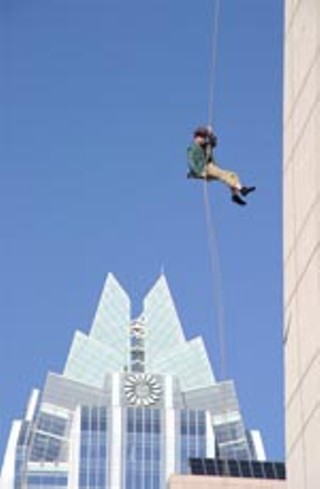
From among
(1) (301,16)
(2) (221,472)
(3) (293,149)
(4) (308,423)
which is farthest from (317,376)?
(2) (221,472)

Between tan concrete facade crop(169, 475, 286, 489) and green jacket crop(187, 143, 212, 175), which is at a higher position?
tan concrete facade crop(169, 475, 286, 489)

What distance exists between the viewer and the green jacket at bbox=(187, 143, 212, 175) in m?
25.9

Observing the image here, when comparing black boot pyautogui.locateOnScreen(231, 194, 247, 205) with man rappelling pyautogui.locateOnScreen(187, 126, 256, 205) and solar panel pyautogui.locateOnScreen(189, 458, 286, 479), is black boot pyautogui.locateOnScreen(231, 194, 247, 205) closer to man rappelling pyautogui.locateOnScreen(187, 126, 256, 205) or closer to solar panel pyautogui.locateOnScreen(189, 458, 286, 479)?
man rappelling pyautogui.locateOnScreen(187, 126, 256, 205)

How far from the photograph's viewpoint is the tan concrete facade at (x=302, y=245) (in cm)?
2339

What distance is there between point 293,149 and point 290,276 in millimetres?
2270

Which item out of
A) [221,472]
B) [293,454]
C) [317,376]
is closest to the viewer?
[317,376]

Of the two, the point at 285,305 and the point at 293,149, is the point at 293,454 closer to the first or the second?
the point at 285,305

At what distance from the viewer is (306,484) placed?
23.5 metres

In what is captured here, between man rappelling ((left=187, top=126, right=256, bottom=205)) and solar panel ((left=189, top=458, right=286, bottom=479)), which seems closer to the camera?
man rappelling ((left=187, top=126, right=256, bottom=205))

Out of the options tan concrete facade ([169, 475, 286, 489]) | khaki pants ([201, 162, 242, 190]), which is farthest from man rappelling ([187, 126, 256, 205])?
tan concrete facade ([169, 475, 286, 489])

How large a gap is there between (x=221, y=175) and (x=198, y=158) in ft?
1.83

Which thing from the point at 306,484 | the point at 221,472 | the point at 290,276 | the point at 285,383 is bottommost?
the point at 306,484

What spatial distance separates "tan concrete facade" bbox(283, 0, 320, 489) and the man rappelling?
2.96 ft

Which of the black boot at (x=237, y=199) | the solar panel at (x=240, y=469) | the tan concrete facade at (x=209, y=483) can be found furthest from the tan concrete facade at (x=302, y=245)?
the solar panel at (x=240, y=469)
